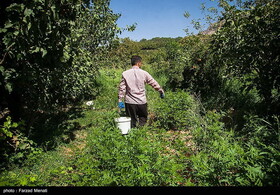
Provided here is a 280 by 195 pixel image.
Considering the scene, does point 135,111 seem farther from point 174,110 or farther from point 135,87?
point 174,110

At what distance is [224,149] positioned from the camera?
2.61m

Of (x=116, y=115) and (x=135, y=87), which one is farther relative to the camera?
(x=116, y=115)

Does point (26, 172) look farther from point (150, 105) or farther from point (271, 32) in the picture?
point (271, 32)

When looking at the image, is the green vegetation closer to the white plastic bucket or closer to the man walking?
the white plastic bucket

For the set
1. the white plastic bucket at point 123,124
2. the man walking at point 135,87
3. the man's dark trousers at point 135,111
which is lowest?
the white plastic bucket at point 123,124

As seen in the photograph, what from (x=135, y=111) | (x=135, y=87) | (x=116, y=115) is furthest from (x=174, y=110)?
(x=116, y=115)

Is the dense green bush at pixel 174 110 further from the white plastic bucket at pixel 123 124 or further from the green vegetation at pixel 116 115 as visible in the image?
the white plastic bucket at pixel 123 124

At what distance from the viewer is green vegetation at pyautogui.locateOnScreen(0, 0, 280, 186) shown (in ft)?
7.71

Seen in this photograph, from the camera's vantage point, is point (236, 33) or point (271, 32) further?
point (236, 33)

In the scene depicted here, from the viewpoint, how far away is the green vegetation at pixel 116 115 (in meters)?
2.35

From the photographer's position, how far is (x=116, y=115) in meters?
5.04

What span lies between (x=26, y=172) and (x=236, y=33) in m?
5.09

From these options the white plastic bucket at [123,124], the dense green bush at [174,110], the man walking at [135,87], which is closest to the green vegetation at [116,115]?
the dense green bush at [174,110]

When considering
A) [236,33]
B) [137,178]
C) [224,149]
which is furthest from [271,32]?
[137,178]
